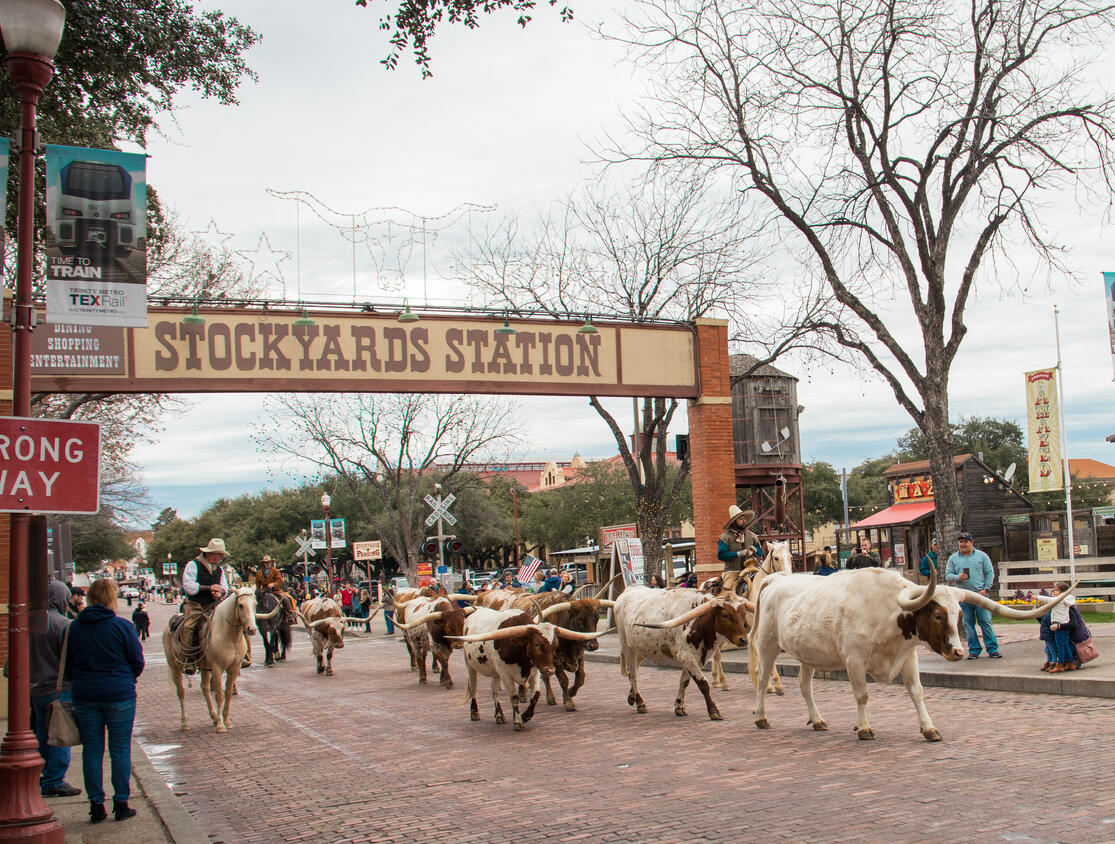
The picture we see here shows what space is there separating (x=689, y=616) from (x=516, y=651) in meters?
2.02

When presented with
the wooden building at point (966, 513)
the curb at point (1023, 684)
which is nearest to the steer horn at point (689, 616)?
the curb at point (1023, 684)

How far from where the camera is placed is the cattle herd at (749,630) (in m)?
9.49

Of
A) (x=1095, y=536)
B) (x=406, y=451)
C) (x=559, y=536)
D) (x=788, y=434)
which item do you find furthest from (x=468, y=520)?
(x=1095, y=536)

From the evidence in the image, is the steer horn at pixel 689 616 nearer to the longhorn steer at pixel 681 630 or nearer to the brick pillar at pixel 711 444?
the longhorn steer at pixel 681 630

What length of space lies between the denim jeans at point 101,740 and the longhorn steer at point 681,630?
5432 millimetres

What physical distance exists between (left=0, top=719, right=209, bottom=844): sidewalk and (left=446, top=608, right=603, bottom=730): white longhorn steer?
11.3ft

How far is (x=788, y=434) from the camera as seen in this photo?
3222 centimetres

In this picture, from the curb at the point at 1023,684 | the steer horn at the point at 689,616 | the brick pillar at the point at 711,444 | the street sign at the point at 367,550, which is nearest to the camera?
the steer horn at the point at 689,616

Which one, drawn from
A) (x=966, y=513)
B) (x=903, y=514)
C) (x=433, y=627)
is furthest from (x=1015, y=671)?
(x=903, y=514)

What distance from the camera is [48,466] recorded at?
657cm

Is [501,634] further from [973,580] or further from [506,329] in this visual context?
[506,329]

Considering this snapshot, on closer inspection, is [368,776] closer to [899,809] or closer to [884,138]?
[899,809]

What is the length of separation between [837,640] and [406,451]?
34469 mm

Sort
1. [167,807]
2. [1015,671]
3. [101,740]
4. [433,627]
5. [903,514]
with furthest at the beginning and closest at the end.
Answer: [903,514] → [433,627] → [1015,671] → [167,807] → [101,740]
